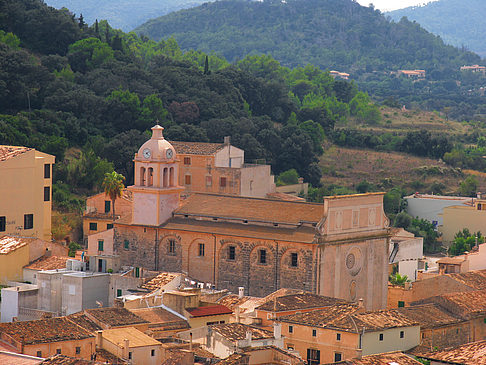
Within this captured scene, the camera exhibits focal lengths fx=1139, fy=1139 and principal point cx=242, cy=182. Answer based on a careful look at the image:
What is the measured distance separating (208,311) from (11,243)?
1350 cm

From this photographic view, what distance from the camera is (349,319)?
41.6m

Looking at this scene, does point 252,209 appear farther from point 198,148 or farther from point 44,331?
point 198,148

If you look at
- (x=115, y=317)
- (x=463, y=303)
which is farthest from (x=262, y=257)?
(x=115, y=317)

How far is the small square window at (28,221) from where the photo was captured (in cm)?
6112

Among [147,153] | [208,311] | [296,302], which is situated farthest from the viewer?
[147,153]

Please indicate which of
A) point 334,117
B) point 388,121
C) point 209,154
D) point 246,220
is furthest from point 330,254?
point 388,121

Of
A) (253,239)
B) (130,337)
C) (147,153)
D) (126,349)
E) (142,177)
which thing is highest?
(147,153)

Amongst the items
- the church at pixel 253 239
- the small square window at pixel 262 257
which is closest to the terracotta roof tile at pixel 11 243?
the church at pixel 253 239

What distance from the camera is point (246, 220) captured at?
5338 cm

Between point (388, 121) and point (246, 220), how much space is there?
8915 cm

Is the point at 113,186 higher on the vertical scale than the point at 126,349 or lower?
higher

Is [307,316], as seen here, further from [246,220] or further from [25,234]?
[25,234]

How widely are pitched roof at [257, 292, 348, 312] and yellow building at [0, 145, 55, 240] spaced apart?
1963 centimetres

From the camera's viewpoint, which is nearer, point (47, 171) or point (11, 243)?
point (11, 243)
